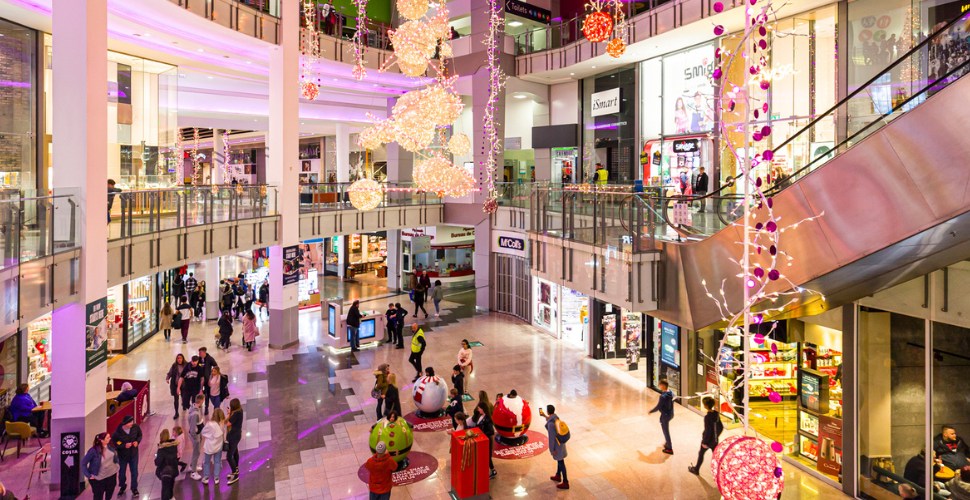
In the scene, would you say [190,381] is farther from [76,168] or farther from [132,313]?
[132,313]

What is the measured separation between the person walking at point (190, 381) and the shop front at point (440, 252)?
14.1 meters

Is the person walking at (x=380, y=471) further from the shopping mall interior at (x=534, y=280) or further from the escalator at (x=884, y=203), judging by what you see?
the escalator at (x=884, y=203)

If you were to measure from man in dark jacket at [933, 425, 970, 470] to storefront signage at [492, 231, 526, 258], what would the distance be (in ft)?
41.9

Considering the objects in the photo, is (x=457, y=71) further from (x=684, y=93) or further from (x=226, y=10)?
(x=226, y=10)

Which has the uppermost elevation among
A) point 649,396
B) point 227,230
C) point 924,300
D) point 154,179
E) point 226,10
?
point 226,10

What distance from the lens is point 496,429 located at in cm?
955

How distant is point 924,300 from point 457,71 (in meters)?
17.3

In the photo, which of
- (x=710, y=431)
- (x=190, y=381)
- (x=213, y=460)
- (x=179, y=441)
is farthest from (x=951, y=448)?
(x=190, y=381)

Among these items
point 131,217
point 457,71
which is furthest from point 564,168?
point 131,217

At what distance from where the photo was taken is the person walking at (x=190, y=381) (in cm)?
1042

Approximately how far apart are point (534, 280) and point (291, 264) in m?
7.74

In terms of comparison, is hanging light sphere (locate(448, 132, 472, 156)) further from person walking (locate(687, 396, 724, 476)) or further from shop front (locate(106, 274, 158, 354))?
shop front (locate(106, 274, 158, 354))

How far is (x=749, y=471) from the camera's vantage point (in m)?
3.88

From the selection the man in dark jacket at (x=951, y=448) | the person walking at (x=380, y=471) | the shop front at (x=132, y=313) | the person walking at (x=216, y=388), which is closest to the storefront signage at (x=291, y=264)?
the shop front at (x=132, y=313)
